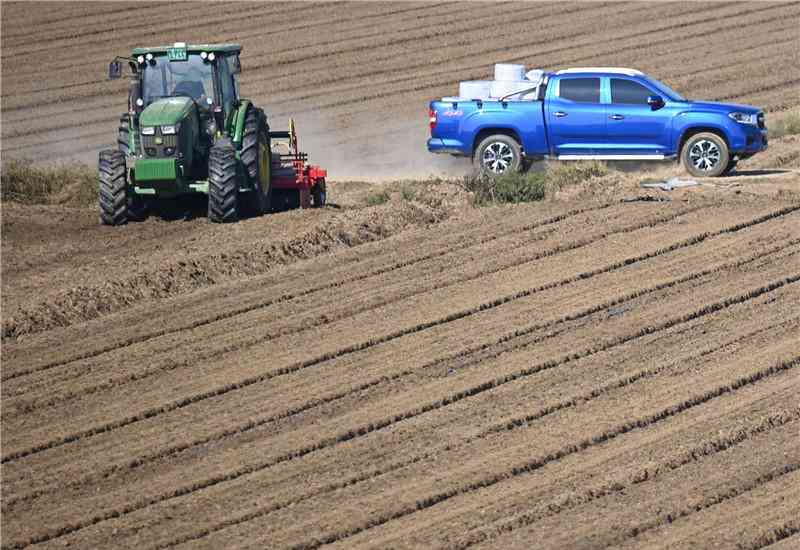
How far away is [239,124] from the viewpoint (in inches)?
733

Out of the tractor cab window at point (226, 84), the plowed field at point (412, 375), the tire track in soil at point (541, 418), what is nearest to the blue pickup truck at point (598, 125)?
the plowed field at point (412, 375)

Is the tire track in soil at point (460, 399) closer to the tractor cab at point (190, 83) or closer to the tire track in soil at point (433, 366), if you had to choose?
the tire track in soil at point (433, 366)

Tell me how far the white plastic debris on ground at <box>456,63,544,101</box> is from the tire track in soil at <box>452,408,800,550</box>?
404 inches

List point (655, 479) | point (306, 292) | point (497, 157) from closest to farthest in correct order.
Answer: point (655, 479), point (306, 292), point (497, 157)

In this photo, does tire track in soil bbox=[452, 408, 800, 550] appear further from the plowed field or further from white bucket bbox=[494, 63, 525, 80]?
white bucket bbox=[494, 63, 525, 80]

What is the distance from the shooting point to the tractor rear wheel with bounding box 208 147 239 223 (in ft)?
58.9

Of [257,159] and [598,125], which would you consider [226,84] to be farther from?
[598,125]

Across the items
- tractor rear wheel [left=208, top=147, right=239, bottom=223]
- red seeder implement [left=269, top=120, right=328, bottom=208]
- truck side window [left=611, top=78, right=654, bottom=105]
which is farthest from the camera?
truck side window [left=611, top=78, right=654, bottom=105]

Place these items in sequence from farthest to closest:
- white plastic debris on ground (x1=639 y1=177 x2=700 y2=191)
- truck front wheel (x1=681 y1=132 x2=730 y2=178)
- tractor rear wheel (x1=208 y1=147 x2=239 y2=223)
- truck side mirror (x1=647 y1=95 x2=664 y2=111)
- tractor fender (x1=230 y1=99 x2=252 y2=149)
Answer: truck side mirror (x1=647 y1=95 x2=664 y2=111) → truck front wheel (x1=681 y1=132 x2=730 y2=178) → white plastic debris on ground (x1=639 y1=177 x2=700 y2=191) → tractor fender (x1=230 y1=99 x2=252 y2=149) → tractor rear wheel (x1=208 y1=147 x2=239 y2=223)

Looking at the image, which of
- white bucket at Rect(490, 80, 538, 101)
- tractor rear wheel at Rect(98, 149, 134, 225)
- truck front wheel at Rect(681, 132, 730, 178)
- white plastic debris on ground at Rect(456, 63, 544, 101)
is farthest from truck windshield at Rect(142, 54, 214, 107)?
truck front wheel at Rect(681, 132, 730, 178)

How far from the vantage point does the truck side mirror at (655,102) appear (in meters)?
20.9

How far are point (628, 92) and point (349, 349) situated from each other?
8.65m

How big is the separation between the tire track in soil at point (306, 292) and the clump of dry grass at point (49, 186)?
6086mm

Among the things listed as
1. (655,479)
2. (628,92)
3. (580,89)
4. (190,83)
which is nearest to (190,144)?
(190,83)
